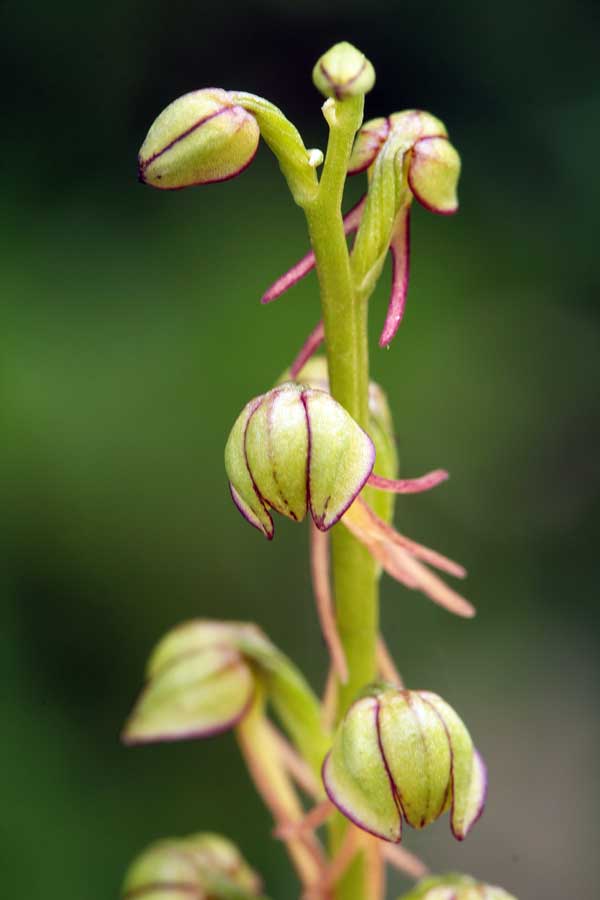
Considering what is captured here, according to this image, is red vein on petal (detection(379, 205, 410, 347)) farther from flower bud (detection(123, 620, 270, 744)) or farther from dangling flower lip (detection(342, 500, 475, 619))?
flower bud (detection(123, 620, 270, 744))

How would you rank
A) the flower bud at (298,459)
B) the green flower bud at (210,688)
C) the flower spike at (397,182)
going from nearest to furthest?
the flower bud at (298,459) < the flower spike at (397,182) < the green flower bud at (210,688)

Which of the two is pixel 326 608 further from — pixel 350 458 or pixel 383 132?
pixel 383 132

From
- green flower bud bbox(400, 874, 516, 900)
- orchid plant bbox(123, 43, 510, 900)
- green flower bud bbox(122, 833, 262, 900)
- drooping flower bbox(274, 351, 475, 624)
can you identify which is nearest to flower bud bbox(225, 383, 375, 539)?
orchid plant bbox(123, 43, 510, 900)

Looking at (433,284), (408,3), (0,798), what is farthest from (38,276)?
(408,3)

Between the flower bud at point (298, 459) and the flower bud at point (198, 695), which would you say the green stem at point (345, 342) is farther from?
the flower bud at point (198, 695)

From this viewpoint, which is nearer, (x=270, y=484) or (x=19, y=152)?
(x=270, y=484)

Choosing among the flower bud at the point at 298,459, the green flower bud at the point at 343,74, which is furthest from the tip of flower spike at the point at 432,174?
the flower bud at the point at 298,459

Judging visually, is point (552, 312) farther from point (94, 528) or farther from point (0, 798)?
point (0, 798)

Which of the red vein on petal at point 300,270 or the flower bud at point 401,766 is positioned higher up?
the red vein on petal at point 300,270
